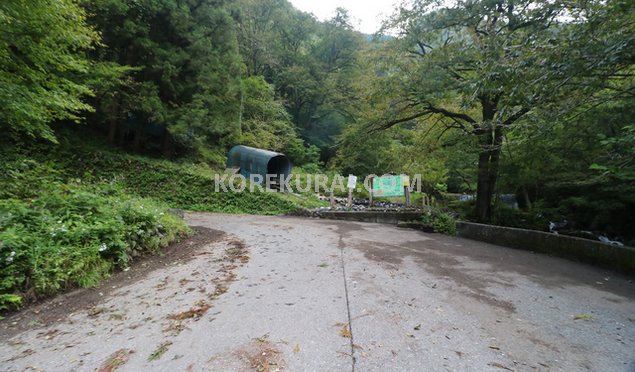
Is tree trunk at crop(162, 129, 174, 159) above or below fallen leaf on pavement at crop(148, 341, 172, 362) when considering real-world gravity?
above

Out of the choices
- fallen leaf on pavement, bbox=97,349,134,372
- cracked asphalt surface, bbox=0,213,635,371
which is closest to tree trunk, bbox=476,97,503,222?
cracked asphalt surface, bbox=0,213,635,371

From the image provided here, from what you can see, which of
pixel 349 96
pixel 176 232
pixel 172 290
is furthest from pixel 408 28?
pixel 349 96

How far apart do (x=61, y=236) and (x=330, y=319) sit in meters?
3.54

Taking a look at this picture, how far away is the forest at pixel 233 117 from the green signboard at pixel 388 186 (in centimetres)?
70

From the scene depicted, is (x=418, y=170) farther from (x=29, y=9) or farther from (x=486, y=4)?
(x=29, y=9)

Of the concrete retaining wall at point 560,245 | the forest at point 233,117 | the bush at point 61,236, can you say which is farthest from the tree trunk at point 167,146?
the concrete retaining wall at point 560,245

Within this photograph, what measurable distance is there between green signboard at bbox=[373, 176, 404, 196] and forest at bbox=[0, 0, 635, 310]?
70cm

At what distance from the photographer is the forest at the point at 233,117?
400 centimetres

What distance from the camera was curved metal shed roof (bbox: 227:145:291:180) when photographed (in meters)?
12.8

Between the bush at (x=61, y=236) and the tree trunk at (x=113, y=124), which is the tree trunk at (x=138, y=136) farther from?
the bush at (x=61, y=236)

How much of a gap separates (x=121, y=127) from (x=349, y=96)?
16888mm

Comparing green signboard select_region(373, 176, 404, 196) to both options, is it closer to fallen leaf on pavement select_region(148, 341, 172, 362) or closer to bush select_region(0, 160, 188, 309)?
bush select_region(0, 160, 188, 309)

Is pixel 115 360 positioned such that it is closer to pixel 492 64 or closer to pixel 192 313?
pixel 192 313

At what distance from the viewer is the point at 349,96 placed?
987 inches
